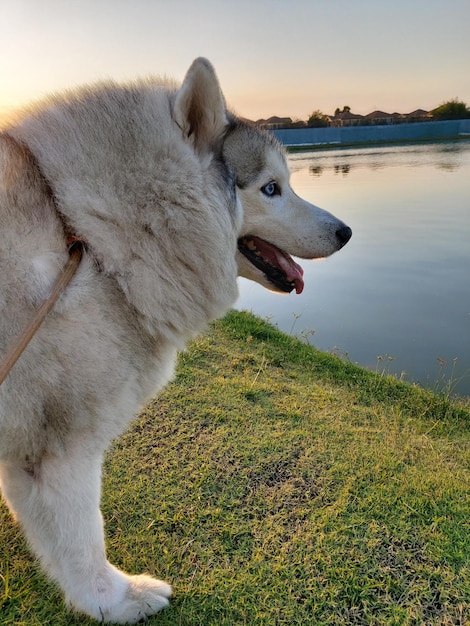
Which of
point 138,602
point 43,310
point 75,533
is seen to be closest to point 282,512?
point 138,602

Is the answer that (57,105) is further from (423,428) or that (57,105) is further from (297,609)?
(423,428)

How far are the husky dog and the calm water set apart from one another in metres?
2.01

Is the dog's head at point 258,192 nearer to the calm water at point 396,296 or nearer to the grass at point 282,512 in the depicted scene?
the grass at point 282,512

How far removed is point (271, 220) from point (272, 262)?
24 cm

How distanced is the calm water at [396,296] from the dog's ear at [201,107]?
186 centimetres

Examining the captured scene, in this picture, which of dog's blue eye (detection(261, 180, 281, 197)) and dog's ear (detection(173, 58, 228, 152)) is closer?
dog's ear (detection(173, 58, 228, 152))

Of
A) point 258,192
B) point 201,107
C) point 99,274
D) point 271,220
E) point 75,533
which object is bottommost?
point 75,533

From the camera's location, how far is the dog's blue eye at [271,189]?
7.07 ft

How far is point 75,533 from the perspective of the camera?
Result: 5.67ft

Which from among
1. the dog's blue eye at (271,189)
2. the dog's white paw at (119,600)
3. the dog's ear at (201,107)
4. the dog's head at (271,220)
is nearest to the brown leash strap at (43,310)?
the dog's ear at (201,107)

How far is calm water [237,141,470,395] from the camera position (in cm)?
580

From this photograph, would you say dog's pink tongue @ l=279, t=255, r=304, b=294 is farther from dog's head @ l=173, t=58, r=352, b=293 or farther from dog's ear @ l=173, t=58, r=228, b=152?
dog's ear @ l=173, t=58, r=228, b=152

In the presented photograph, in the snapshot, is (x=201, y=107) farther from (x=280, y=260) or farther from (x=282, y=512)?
(x=282, y=512)

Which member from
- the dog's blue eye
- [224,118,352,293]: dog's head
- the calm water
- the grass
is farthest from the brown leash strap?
the calm water
